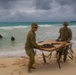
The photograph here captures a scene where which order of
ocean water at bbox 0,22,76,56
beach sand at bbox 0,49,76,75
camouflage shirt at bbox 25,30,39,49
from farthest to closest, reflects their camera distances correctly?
ocean water at bbox 0,22,76,56, beach sand at bbox 0,49,76,75, camouflage shirt at bbox 25,30,39,49

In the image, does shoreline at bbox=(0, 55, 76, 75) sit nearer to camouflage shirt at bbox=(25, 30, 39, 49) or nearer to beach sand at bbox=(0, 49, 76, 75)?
beach sand at bbox=(0, 49, 76, 75)

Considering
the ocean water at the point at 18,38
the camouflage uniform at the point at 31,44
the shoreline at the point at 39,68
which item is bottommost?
the ocean water at the point at 18,38

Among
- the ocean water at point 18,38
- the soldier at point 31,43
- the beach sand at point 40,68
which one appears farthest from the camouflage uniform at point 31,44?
the ocean water at point 18,38

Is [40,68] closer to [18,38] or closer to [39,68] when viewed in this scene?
[39,68]

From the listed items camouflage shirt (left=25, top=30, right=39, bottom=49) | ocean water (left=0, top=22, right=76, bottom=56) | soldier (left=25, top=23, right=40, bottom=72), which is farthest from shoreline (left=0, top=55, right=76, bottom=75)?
ocean water (left=0, top=22, right=76, bottom=56)

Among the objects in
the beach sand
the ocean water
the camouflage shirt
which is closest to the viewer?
the camouflage shirt

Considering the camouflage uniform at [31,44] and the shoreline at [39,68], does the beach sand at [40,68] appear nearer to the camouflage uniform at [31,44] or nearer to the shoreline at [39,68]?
the shoreline at [39,68]

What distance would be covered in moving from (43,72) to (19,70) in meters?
0.92

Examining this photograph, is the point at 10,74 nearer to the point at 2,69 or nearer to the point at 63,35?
the point at 2,69

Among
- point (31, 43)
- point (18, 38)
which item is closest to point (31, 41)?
point (31, 43)

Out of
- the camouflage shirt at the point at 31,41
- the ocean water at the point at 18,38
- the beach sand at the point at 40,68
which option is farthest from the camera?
the ocean water at the point at 18,38

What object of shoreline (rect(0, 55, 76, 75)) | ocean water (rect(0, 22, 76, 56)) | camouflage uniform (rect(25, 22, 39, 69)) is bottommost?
ocean water (rect(0, 22, 76, 56))

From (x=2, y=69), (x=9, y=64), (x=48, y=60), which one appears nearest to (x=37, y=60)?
(x=48, y=60)

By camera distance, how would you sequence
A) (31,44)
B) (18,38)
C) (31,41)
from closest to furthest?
(31,41), (31,44), (18,38)
